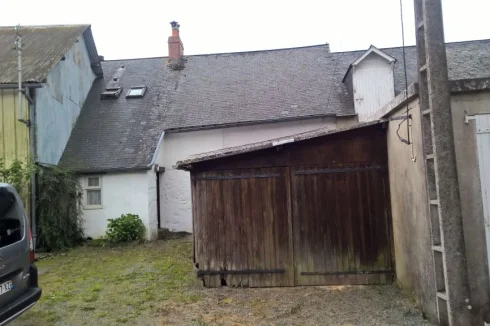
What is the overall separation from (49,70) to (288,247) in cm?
944

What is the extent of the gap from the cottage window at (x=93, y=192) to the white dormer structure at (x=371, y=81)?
939 centimetres

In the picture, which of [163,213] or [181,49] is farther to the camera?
[181,49]

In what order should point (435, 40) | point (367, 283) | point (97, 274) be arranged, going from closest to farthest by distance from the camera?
point (435, 40) → point (367, 283) → point (97, 274)

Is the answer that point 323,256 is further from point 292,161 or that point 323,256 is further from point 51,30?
point 51,30

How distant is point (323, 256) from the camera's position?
6492 millimetres

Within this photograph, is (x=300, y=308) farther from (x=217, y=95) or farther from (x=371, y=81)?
(x=217, y=95)

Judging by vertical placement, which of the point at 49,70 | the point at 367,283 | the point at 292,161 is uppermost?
the point at 49,70

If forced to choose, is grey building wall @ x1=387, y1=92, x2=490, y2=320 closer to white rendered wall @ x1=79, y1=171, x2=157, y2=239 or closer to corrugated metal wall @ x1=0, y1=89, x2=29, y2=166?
white rendered wall @ x1=79, y1=171, x2=157, y2=239

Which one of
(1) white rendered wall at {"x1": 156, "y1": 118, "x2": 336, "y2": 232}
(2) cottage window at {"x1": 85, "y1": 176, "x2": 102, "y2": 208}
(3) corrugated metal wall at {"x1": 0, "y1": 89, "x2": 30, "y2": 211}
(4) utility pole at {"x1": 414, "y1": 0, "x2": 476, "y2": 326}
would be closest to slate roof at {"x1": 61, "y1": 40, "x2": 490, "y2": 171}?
(1) white rendered wall at {"x1": 156, "y1": 118, "x2": 336, "y2": 232}

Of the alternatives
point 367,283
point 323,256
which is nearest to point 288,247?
point 323,256

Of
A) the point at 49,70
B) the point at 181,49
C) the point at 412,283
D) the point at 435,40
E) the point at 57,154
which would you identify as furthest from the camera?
the point at 181,49

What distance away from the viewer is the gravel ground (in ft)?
16.6

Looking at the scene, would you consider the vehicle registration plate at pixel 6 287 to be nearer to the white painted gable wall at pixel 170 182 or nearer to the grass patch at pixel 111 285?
the grass patch at pixel 111 285

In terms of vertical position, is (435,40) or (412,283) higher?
(435,40)
